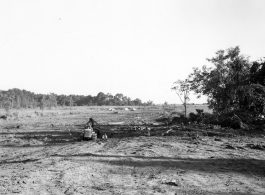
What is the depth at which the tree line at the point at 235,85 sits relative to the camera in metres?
17.4

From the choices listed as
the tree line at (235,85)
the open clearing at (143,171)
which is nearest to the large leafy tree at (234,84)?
the tree line at (235,85)

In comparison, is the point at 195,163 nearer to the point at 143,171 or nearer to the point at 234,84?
the point at 143,171

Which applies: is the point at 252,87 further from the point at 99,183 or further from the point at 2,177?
the point at 2,177

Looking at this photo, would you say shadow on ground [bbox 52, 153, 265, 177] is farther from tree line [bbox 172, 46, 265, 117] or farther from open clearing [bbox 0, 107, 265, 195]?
tree line [bbox 172, 46, 265, 117]

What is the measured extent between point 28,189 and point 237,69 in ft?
63.1

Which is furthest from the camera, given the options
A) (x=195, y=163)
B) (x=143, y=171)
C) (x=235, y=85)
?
(x=235, y=85)

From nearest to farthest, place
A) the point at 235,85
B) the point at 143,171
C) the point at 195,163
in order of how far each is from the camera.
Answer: the point at 143,171
the point at 195,163
the point at 235,85

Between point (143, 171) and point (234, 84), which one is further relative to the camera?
point (234, 84)

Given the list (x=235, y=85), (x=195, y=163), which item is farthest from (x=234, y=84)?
(x=195, y=163)

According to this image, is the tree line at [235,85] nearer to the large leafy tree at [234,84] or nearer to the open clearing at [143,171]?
the large leafy tree at [234,84]

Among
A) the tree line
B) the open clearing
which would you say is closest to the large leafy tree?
the tree line

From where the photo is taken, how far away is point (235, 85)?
19078mm

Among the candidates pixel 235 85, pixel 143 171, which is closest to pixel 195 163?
pixel 143 171

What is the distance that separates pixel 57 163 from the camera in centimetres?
746
